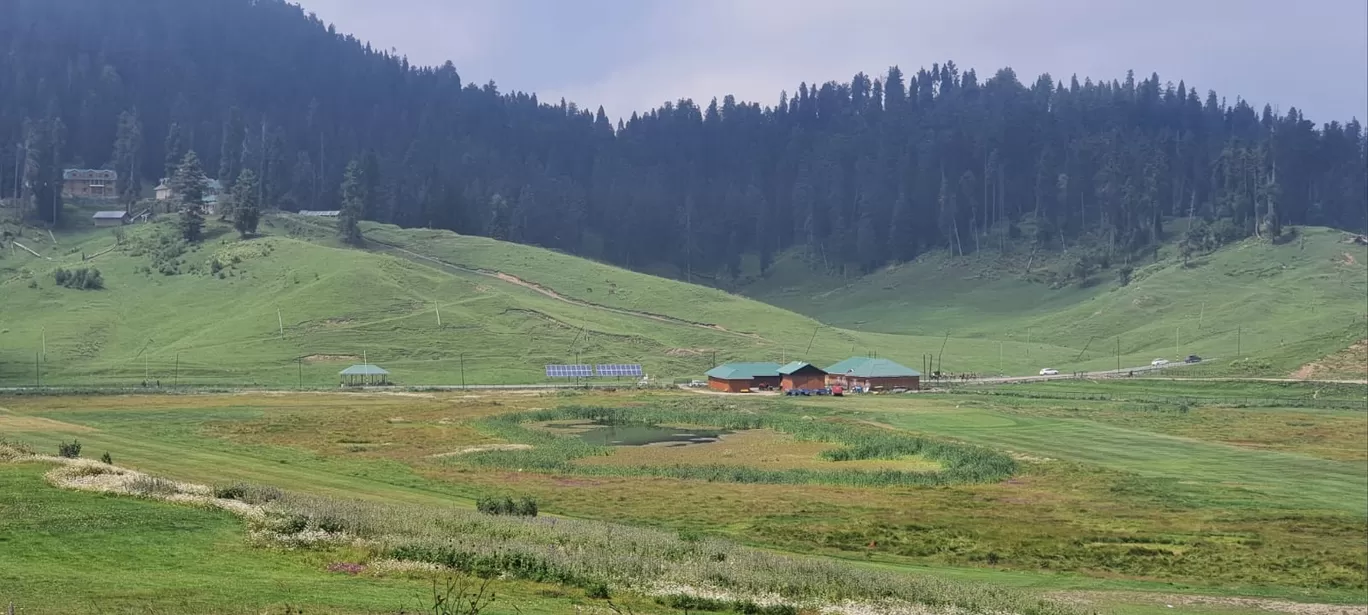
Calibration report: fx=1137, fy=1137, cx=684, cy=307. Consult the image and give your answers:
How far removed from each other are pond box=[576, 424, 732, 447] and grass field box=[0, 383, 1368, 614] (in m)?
5.98

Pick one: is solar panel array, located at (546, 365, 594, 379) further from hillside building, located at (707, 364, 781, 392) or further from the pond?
the pond

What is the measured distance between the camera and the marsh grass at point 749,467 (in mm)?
68875

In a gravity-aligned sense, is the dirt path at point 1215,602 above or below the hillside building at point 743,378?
below

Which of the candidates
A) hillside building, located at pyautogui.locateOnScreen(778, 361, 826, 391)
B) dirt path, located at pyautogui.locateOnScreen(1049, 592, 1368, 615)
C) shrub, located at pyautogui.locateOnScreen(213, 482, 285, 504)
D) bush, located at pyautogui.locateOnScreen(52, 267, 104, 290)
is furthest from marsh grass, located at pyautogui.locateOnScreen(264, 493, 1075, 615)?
bush, located at pyautogui.locateOnScreen(52, 267, 104, 290)

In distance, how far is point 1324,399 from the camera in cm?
12306

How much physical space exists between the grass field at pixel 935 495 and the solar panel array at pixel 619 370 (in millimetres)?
50772

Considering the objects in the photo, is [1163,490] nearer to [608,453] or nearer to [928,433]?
[928,433]

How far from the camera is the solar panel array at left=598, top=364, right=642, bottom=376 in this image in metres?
156

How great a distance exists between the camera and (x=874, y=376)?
145 m

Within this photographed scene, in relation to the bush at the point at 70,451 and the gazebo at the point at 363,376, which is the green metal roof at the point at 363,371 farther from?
the bush at the point at 70,451

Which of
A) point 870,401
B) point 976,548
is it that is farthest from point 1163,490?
point 870,401

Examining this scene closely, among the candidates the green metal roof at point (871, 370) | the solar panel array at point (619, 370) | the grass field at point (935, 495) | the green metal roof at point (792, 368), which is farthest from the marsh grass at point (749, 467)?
the solar panel array at point (619, 370)

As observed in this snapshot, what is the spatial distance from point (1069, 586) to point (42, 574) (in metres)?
30.6

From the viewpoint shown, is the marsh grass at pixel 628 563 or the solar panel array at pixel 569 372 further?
the solar panel array at pixel 569 372
